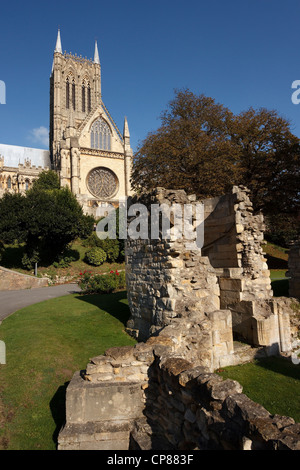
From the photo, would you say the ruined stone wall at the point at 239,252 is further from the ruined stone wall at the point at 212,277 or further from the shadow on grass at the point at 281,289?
the shadow on grass at the point at 281,289

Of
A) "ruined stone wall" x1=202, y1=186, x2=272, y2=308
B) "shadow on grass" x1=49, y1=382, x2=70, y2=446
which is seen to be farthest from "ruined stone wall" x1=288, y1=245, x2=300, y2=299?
"shadow on grass" x1=49, y1=382, x2=70, y2=446

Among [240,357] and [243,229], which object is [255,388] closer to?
[240,357]

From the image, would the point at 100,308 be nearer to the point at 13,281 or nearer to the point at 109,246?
the point at 13,281

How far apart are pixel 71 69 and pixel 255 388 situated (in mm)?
73742

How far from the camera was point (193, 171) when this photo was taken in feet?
47.6

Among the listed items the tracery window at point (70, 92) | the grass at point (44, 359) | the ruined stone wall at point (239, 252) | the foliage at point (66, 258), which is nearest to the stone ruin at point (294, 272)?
the ruined stone wall at point (239, 252)

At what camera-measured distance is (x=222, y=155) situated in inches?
570

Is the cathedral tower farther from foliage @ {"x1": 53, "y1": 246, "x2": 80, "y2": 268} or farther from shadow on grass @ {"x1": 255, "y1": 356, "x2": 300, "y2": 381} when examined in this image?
shadow on grass @ {"x1": 255, "y1": 356, "x2": 300, "y2": 381}

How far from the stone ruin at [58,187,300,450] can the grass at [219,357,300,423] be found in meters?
0.31

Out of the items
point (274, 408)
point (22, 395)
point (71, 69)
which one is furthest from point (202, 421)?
point (71, 69)

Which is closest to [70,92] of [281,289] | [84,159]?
[84,159]

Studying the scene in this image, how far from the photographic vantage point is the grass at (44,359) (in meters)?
4.68

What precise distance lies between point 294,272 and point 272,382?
7.21m

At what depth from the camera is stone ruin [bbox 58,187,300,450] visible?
313 cm
